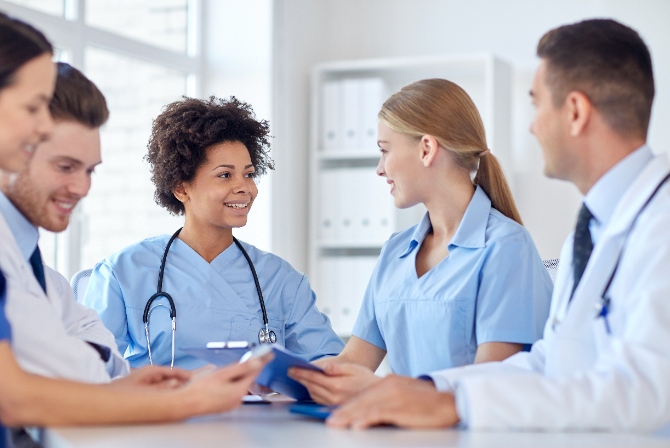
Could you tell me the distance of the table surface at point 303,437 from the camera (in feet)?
3.96

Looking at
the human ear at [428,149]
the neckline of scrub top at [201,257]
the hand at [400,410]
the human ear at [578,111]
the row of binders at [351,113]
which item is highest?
the row of binders at [351,113]

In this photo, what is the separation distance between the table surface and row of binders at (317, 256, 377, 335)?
9.96 feet

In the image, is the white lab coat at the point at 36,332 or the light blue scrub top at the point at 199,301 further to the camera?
the light blue scrub top at the point at 199,301

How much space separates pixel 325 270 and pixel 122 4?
1617 millimetres

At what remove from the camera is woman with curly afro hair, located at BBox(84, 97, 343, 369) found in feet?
8.13

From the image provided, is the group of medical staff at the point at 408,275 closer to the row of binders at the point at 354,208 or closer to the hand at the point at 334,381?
the hand at the point at 334,381

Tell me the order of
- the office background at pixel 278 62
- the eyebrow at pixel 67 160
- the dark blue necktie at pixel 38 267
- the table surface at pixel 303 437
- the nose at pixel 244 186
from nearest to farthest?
the table surface at pixel 303 437 < the dark blue necktie at pixel 38 267 < the eyebrow at pixel 67 160 < the nose at pixel 244 186 < the office background at pixel 278 62

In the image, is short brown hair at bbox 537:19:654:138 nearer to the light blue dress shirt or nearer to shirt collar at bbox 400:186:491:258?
the light blue dress shirt

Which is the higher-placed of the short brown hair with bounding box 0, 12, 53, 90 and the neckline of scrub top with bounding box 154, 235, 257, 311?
the short brown hair with bounding box 0, 12, 53, 90

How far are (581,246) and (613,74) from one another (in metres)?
0.30

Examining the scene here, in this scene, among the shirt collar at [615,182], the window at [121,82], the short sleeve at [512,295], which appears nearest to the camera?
the shirt collar at [615,182]

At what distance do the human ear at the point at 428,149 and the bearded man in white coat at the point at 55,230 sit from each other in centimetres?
77

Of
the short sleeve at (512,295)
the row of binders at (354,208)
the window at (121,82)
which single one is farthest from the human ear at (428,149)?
the row of binders at (354,208)

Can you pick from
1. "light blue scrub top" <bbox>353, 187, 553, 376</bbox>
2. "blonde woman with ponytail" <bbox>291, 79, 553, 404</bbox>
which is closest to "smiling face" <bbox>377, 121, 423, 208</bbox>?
"blonde woman with ponytail" <bbox>291, 79, 553, 404</bbox>
